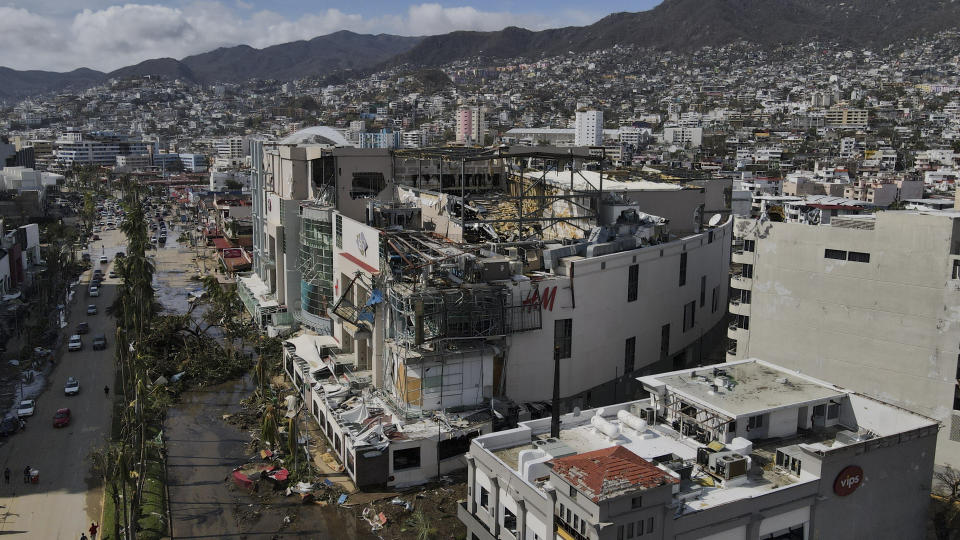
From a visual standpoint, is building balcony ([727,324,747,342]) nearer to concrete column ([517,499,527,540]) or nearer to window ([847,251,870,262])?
window ([847,251,870,262])

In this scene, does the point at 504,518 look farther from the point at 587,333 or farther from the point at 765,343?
the point at 765,343

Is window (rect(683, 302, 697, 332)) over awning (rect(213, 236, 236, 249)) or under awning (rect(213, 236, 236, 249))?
over

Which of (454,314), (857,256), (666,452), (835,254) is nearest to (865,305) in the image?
(857,256)

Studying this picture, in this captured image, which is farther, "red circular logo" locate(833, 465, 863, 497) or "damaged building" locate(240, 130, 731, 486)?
"damaged building" locate(240, 130, 731, 486)

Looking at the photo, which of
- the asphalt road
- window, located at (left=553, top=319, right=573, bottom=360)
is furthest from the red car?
window, located at (left=553, top=319, right=573, bottom=360)

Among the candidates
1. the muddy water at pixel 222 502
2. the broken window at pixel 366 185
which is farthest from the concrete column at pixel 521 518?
the broken window at pixel 366 185

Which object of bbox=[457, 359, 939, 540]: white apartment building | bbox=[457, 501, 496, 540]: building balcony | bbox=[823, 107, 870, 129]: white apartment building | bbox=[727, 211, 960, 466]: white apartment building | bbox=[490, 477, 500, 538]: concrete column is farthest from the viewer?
bbox=[823, 107, 870, 129]: white apartment building

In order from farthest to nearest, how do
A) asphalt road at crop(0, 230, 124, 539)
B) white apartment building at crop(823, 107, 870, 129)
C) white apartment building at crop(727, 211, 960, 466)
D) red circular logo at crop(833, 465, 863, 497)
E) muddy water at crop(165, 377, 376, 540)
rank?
1. white apartment building at crop(823, 107, 870, 129)
2. white apartment building at crop(727, 211, 960, 466)
3. asphalt road at crop(0, 230, 124, 539)
4. muddy water at crop(165, 377, 376, 540)
5. red circular logo at crop(833, 465, 863, 497)

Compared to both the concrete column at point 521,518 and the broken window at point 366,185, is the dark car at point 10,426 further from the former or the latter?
the concrete column at point 521,518
